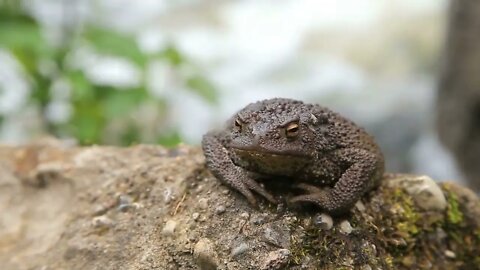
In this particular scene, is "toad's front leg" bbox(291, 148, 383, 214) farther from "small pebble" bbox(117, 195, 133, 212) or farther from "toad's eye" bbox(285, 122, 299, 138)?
"small pebble" bbox(117, 195, 133, 212)

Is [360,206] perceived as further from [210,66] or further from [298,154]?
[210,66]

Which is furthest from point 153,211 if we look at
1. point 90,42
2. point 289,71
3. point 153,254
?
point 289,71

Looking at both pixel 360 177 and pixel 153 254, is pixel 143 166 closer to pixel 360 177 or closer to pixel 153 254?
pixel 153 254

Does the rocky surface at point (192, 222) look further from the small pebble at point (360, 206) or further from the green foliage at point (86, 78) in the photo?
the green foliage at point (86, 78)

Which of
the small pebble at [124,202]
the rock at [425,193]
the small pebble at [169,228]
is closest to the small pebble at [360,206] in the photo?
the rock at [425,193]

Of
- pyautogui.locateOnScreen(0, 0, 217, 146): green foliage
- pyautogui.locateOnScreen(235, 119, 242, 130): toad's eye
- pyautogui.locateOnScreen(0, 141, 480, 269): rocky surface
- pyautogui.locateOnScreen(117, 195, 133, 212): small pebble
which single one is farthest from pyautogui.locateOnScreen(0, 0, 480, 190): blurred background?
pyautogui.locateOnScreen(235, 119, 242, 130): toad's eye

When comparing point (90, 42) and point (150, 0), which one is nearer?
point (90, 42)
